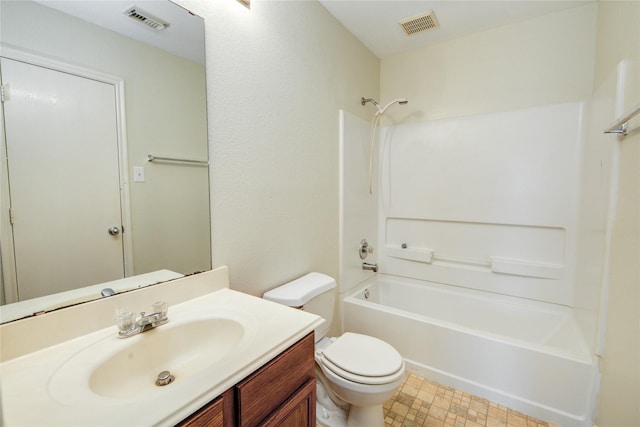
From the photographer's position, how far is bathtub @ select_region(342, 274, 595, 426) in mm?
1543

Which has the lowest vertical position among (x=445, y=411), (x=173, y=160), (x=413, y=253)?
(x=445, y=411)

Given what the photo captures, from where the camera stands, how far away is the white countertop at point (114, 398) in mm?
556

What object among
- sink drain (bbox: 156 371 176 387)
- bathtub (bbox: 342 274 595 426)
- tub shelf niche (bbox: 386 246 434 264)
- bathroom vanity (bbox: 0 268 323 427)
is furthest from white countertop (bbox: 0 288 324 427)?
tub shelf niche (bbox: 386 246 434 264)

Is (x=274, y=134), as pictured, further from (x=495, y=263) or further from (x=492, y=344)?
(x=495, y=263)

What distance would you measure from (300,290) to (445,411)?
1122mm

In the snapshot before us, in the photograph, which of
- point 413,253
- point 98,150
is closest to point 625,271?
point 413,253

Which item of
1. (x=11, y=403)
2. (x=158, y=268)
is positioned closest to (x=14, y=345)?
(x=11, y=403)

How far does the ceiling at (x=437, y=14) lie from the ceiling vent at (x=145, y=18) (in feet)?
3.82

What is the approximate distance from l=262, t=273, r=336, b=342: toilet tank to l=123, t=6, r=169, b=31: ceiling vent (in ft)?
4.09

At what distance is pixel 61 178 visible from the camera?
0.84 meters

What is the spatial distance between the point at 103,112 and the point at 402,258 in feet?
7.63

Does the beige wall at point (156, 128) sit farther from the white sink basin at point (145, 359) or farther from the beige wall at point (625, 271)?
the beige wall at point (625, 271)

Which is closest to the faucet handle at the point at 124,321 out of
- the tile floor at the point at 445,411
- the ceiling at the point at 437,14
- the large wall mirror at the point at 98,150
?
the large wall mirror at the point at 98,150

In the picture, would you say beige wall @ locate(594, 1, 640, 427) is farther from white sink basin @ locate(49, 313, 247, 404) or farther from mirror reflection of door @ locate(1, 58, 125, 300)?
mirror reflection of door @ locate(1, 58, 125, 300)
